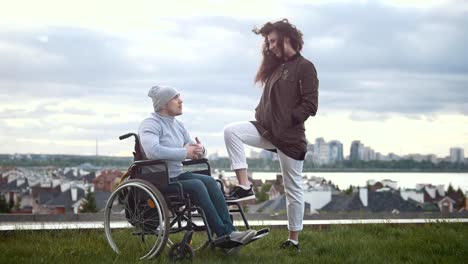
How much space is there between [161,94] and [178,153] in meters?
0.45

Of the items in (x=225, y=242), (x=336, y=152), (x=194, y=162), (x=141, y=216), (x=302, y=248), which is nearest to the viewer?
(x=225, y=242)

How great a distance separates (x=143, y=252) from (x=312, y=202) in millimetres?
25640

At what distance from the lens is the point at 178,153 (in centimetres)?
465

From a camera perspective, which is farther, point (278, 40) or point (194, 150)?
point (278, 40)

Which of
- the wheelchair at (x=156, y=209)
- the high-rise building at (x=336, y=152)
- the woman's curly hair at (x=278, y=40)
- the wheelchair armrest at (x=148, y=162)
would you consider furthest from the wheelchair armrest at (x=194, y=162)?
the high-rise building at (x=336, y=152)

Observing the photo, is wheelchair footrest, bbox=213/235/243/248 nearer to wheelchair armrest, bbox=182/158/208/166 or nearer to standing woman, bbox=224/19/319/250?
standing woman, bbox=224/19/319/250

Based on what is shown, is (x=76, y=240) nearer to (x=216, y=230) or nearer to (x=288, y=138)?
(x=216, y=230)

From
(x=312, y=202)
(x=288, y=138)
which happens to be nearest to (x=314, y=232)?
(x=288, y=138)

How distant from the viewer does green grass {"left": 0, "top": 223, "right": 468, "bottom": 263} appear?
4.73m

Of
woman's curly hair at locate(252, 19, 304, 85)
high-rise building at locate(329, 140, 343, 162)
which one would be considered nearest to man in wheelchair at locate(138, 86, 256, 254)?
woman's curly hair at locate(252, 19, 304, 85)

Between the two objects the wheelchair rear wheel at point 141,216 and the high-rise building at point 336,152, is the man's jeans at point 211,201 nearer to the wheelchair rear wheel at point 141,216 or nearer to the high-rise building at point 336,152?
the wheelchair rear wheel at point 141,216

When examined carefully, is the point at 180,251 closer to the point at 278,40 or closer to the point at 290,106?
the point at 290,106

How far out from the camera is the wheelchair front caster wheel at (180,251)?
14.9ft

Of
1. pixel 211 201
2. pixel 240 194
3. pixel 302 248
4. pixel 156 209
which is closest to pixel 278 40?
pixel 240 194
